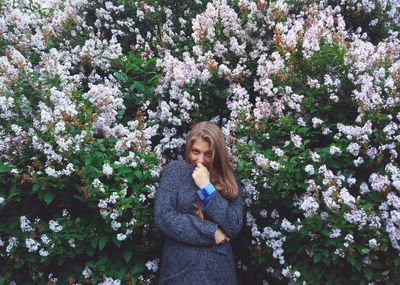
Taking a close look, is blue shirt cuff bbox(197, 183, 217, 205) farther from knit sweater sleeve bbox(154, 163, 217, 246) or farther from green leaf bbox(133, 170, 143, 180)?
green leaf bbox(133, 170, 143, 180)

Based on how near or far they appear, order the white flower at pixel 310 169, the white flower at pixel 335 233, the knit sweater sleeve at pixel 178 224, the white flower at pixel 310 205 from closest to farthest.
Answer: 1. the knit sweater sleeve at pixel 178 224
2. the white flower at pixel 335 233
3. the white flower at pixel 310 205
4. the white flower at pixel 310 169

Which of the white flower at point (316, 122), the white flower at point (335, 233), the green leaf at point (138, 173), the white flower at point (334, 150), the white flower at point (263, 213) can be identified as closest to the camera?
the white flower at point (335, 233)

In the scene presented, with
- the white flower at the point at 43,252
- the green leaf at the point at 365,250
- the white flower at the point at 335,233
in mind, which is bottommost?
the white flower at the point at 43,252

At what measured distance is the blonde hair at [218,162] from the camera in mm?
3053

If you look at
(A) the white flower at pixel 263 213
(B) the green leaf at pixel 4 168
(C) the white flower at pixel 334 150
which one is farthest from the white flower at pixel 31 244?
(C) the white flower at pixel 334 150

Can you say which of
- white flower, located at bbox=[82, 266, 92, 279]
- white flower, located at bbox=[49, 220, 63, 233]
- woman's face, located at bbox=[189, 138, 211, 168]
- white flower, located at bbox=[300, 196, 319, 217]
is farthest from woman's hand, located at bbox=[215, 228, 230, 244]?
white flower, located at bbox=[49, 220, 63, 233]

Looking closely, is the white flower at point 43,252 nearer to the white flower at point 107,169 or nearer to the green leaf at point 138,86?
the white flower at point 107,169

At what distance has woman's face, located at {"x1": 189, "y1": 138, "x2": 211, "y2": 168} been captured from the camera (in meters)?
3.09

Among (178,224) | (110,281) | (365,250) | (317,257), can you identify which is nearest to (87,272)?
(110,281)

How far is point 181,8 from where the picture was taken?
634 centimetres

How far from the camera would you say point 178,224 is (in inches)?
111

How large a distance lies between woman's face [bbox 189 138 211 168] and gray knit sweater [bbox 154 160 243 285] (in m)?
0.14

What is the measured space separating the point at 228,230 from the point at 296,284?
2.45 feet

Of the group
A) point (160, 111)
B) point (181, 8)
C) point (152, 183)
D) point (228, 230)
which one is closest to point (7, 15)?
point (181, 8)
